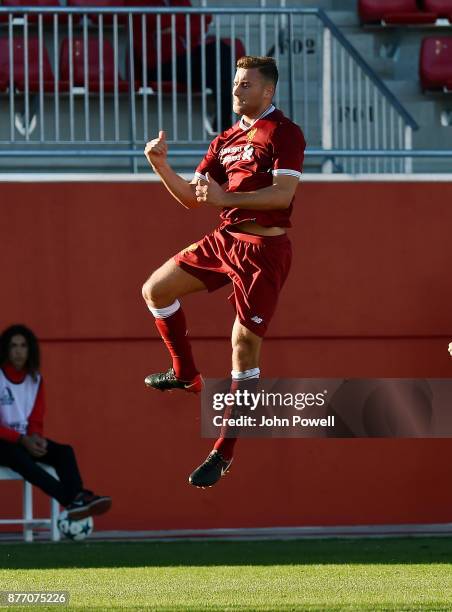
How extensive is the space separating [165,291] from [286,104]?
656cm

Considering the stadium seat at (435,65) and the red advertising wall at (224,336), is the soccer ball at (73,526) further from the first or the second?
the stadium seat at (435,65)

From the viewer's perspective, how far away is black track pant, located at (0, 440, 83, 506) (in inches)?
403

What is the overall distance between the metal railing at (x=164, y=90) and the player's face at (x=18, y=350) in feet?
4.93

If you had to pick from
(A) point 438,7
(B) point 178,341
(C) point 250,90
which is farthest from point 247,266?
(A) point 438,7

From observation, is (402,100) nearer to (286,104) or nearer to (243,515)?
(286,104)

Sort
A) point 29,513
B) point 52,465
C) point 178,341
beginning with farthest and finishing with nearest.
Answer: point 29,513, point 52,465, point 178,341

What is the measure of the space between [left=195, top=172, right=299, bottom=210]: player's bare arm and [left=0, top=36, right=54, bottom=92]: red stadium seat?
662 centimetres

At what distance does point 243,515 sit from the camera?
12.3 meters

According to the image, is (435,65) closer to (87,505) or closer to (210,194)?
(87,505)

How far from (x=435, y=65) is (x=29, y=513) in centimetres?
563

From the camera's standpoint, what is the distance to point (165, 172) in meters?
5.71

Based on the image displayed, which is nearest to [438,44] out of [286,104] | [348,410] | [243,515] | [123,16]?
[286,104]

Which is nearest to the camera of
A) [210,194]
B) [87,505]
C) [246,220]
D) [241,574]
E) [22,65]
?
[210,194]

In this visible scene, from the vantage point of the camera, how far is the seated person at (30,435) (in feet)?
33.9
